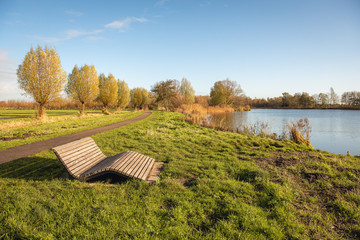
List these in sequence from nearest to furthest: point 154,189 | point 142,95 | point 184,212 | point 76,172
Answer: point 184,212
point 154,189
point 76,172
point 142,95

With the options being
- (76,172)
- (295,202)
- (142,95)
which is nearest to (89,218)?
(76,172)

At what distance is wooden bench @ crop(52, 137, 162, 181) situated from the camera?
4.44 m

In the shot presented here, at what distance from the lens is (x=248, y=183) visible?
182 inches

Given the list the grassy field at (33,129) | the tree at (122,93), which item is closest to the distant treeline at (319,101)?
the tree at (122,93)

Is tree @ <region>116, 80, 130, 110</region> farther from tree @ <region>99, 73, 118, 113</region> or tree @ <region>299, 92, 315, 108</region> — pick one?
tree @ <region>299, 92, 315, 108</region>

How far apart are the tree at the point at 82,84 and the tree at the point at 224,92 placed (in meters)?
40.1

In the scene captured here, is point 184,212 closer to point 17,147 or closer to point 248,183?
point 248,183

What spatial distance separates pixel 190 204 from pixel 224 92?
5960 centimetres

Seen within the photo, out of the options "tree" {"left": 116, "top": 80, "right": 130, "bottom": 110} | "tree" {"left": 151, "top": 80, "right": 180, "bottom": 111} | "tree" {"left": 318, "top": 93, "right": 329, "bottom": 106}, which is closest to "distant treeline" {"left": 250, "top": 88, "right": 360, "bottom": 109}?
"tree" {"left": 318, "top": 93, "right": 329, "bottom": 106}

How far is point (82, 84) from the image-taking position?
30078 mm

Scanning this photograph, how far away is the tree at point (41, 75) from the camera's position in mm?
19688

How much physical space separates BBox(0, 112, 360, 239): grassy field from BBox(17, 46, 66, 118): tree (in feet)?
60.2

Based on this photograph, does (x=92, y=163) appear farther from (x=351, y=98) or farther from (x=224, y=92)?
(x=351, y=98)

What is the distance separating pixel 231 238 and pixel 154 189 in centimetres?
198
